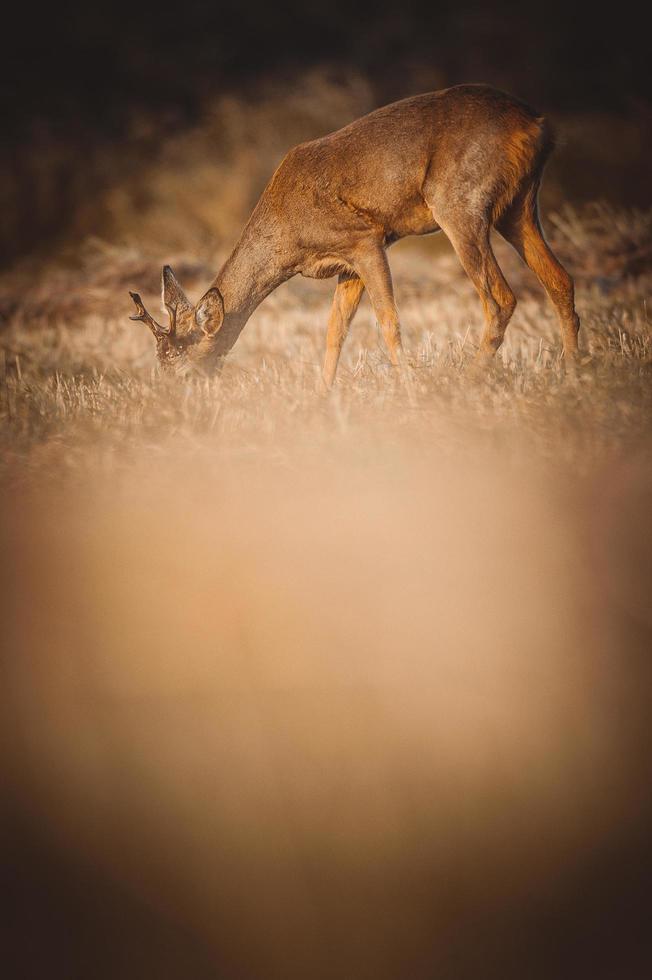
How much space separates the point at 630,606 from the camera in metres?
2.51

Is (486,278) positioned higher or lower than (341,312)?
lower

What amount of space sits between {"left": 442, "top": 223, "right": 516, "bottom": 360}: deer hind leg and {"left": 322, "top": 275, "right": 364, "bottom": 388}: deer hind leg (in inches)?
33.5

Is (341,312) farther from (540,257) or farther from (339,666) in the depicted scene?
(339,666)

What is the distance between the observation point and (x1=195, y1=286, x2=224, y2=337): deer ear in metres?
5.14

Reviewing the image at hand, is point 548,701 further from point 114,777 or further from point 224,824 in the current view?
point 114,777

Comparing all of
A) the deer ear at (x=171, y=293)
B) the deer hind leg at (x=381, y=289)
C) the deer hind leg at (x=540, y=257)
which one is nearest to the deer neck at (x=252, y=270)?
the deer ear at (x=171, y=293)

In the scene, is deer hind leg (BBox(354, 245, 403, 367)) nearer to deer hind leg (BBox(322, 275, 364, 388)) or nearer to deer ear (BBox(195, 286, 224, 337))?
deer hind leg (BBox(322, 275, 364, 388))

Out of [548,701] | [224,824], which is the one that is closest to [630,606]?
[548,701]

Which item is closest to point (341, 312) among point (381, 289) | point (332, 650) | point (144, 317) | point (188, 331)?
point (381, 289)

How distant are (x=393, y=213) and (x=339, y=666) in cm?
312

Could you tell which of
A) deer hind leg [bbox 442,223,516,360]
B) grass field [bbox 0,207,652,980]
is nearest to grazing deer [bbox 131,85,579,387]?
deer hind leg [bbox 442,223,516,360]

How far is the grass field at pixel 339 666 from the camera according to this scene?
221 centimetres

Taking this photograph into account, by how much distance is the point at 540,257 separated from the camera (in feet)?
15.9

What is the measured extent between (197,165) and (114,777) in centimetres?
1264
